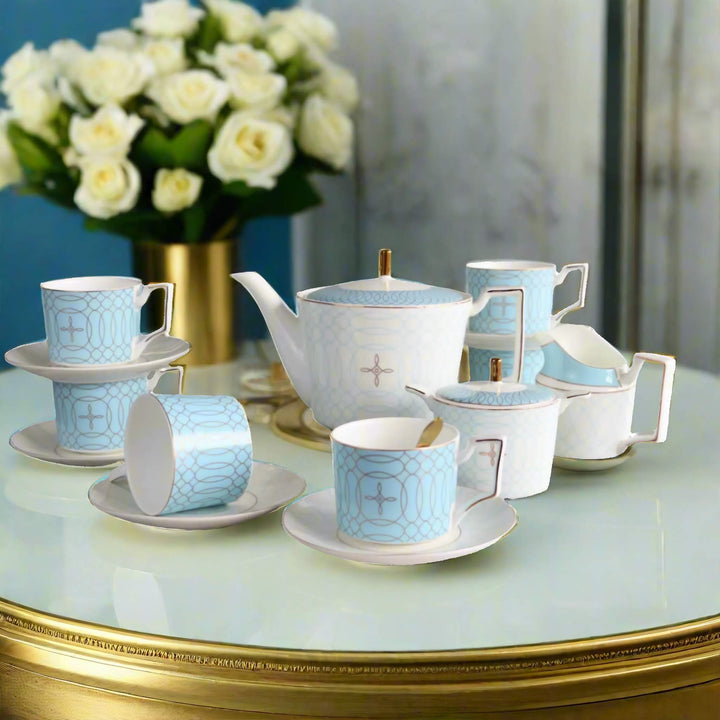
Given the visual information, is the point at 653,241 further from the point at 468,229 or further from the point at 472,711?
the point at 472,711

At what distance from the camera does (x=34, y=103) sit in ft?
5.30

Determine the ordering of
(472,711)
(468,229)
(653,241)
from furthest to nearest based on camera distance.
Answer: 1. (468,229)
2. (653,241)
3. (472,711)

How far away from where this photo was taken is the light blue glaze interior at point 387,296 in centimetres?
96

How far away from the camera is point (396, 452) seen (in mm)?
739

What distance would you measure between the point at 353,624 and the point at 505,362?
1.86 feet

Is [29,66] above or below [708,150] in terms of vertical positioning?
above

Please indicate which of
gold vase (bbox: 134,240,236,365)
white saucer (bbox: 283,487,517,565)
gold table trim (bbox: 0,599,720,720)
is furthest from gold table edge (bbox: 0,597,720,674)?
gold vase (bbox: 134,240,236,365)

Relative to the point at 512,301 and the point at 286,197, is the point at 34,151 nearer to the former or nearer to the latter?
the point at 286,197

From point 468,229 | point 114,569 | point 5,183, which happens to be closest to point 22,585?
point 114,569

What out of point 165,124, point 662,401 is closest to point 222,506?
point 662,401

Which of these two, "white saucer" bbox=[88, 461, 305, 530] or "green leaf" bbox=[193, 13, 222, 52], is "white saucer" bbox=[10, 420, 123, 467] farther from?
"green leaf" bbox=[193, 13, 222, 52]

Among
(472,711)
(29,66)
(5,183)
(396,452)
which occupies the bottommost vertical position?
(472,711)

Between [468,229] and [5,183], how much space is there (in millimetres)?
1230

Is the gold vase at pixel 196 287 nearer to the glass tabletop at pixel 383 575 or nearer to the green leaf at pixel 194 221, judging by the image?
the green leaf at pixel 194 221
